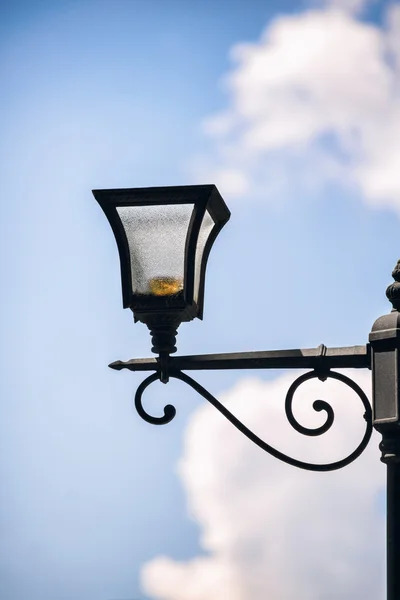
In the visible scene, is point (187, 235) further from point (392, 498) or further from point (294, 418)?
point (392, 498)

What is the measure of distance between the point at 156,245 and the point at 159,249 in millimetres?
21

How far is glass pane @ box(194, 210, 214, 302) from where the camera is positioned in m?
5.64

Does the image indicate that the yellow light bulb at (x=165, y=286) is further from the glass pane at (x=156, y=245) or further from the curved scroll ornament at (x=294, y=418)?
the curved scroll ornament at (x=294, y=418)

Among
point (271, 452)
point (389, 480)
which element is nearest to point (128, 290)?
point (271, 452)

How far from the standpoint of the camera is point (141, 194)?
5.53 metres

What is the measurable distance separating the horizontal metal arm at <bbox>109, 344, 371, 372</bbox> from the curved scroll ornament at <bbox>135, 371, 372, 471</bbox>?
4 centimetres

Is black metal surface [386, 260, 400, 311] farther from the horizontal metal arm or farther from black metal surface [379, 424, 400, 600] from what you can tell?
black metal surface [379, 424, 400, 600]

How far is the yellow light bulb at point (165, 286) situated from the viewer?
5578mm

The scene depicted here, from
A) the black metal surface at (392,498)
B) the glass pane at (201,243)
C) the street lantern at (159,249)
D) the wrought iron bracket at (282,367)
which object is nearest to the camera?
the black metal surface at (392,498)

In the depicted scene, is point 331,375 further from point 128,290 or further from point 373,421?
point 128,290

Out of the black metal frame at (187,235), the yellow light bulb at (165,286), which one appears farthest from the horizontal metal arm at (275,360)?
the yellow light bulb at (165,286)

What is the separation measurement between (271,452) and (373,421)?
46 cm

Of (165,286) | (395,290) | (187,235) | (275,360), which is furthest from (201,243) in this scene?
(395,290)

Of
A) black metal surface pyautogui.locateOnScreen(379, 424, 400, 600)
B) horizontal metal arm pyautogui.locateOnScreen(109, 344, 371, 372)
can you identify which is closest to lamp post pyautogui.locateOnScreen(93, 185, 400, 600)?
horizontal metal arm pyautogui.locateOnScreen(109, 344, 371, 372)
